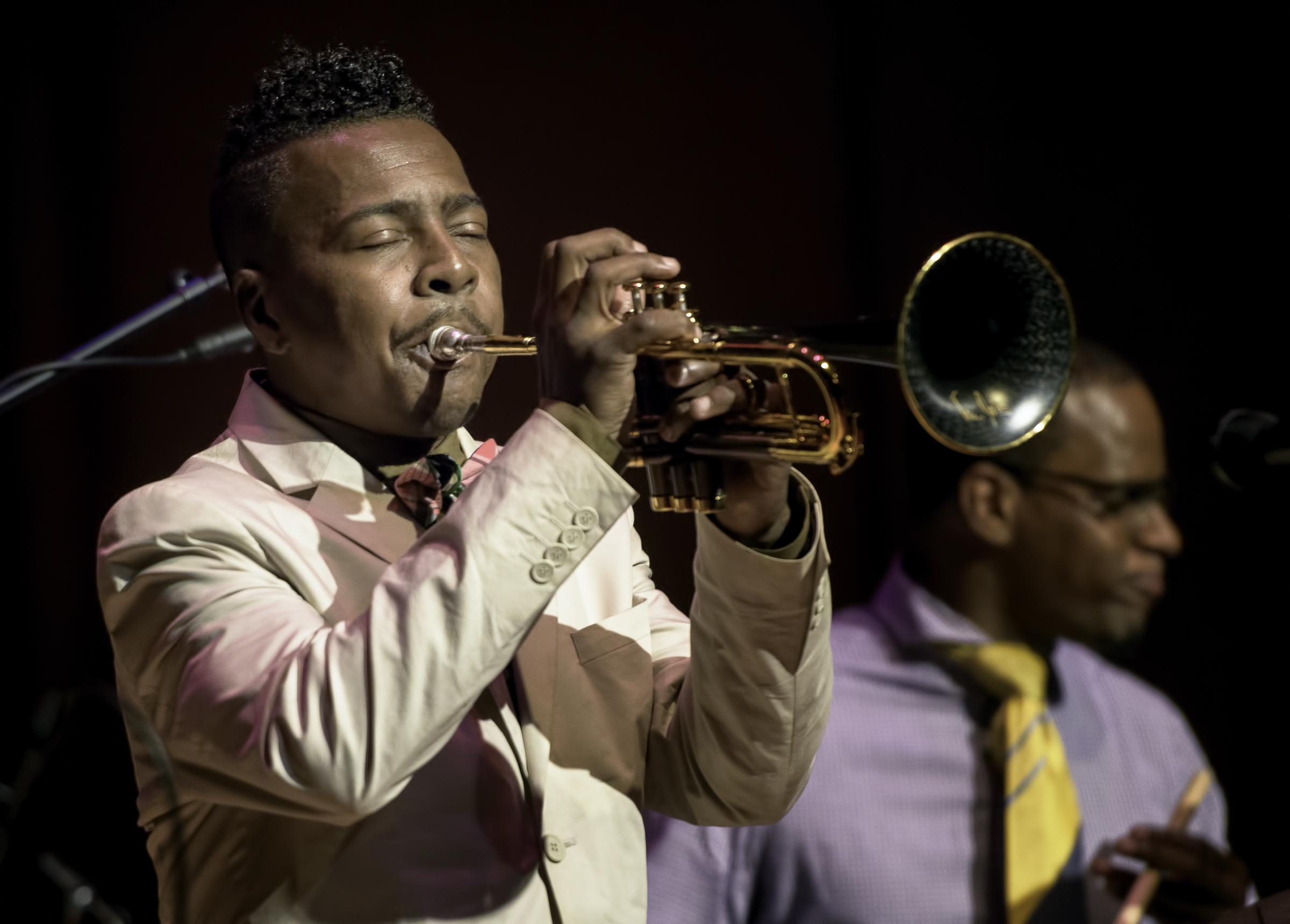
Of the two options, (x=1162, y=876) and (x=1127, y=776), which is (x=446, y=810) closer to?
(x=1162, y=876)

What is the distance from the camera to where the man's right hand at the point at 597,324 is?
1.48 m

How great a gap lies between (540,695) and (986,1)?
272 centimetres

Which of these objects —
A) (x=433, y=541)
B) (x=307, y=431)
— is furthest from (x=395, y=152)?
(x=433, y=541)

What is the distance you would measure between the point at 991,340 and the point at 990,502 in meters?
1.46

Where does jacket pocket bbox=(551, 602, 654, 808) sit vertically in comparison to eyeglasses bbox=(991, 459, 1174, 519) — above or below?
above

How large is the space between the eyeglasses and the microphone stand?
1853 mm

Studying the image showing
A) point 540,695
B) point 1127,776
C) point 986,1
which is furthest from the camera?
point 986,1

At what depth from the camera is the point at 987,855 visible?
9.09 feet

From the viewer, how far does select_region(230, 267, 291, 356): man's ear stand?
188 centimetres

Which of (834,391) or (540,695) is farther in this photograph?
(540,695)

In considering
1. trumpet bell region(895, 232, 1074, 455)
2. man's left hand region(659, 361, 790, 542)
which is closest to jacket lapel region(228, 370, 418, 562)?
man's left hand region(659, 361, 790, 542)

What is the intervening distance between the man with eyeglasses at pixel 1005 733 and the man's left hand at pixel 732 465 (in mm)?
→ 1240

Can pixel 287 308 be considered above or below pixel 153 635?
above

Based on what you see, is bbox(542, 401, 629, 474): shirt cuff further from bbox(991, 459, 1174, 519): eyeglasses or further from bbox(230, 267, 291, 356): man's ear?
bbox(991, 459, 1174, 519): eyeglasses
